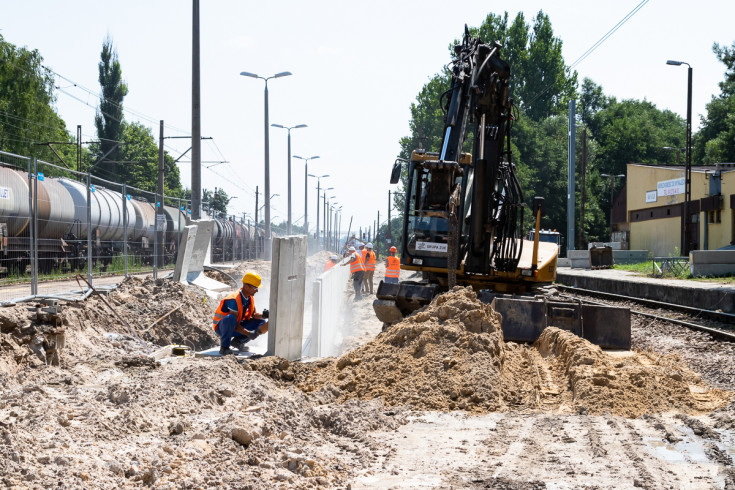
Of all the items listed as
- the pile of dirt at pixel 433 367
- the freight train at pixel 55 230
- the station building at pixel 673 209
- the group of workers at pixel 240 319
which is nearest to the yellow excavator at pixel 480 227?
the pile of dirt at pixel 433 367

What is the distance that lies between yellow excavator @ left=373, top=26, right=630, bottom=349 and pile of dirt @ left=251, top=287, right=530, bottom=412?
171 centimetres

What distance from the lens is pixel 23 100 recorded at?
4009 cm

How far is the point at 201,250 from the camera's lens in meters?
17.4

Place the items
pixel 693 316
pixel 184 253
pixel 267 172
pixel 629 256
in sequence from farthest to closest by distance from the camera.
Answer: pixel 629 256
pixel 267 172
pixel 693 316
pixel 184 253

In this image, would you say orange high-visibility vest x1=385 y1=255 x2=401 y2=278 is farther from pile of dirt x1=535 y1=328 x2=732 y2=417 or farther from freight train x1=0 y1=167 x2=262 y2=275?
pile of dirt x1=535 y1=328 x2=732 y2=417

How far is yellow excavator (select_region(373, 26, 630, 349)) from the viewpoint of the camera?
10.5 metres

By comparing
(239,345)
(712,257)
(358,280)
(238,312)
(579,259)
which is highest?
(712,257)

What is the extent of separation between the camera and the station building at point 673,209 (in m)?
39.1

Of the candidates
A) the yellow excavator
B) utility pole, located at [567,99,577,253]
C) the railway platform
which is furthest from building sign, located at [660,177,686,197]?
the yellow excavator

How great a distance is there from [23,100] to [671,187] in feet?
125

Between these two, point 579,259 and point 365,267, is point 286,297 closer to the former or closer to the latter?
point 365,267

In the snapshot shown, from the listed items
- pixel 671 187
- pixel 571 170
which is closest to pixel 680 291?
pixel 571 170

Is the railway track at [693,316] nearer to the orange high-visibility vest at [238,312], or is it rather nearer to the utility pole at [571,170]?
the orange high-visibility vest at [238,312]

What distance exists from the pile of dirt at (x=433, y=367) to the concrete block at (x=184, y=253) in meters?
7.55
